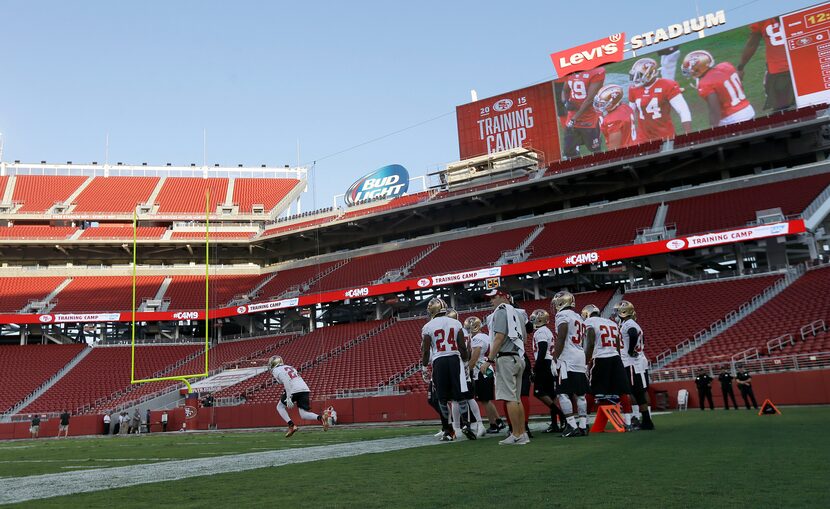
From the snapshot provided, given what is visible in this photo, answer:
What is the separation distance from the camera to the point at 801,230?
2477 centimetres

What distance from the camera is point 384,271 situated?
3812 cm

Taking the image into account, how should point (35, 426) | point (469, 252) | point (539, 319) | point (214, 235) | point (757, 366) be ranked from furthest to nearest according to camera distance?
point (214, 235) → point (469, 252) → point (35, 426) → point (757, 366) → point (539, 319)

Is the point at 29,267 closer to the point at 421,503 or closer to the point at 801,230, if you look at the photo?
the point at 801,230

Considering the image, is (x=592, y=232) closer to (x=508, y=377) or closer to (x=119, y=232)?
(x=508, y=377)

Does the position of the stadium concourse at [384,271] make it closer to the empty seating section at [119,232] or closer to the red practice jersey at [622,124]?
the empty seating section at [119,232]

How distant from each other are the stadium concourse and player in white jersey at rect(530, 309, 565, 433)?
1043cm

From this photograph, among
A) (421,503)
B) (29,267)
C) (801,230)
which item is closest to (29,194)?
(29,267)

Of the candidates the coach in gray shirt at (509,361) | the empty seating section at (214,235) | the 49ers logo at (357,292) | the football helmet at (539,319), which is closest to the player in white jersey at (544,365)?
the football helmet at (539,319)

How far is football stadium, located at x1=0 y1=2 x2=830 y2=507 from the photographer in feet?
17.5

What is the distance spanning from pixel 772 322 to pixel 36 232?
149ft

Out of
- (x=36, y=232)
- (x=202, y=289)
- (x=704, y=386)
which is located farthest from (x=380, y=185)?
(x=704, y=386)

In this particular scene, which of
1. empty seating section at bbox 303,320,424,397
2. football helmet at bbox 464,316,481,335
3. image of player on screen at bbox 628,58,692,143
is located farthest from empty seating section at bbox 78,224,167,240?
football helmet at bbox 464,316,481,335

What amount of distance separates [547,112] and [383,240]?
45.6 ft

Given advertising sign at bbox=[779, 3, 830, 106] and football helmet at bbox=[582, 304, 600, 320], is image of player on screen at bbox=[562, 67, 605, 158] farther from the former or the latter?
football helmet at bbox=[582, 304, 600, 320]
